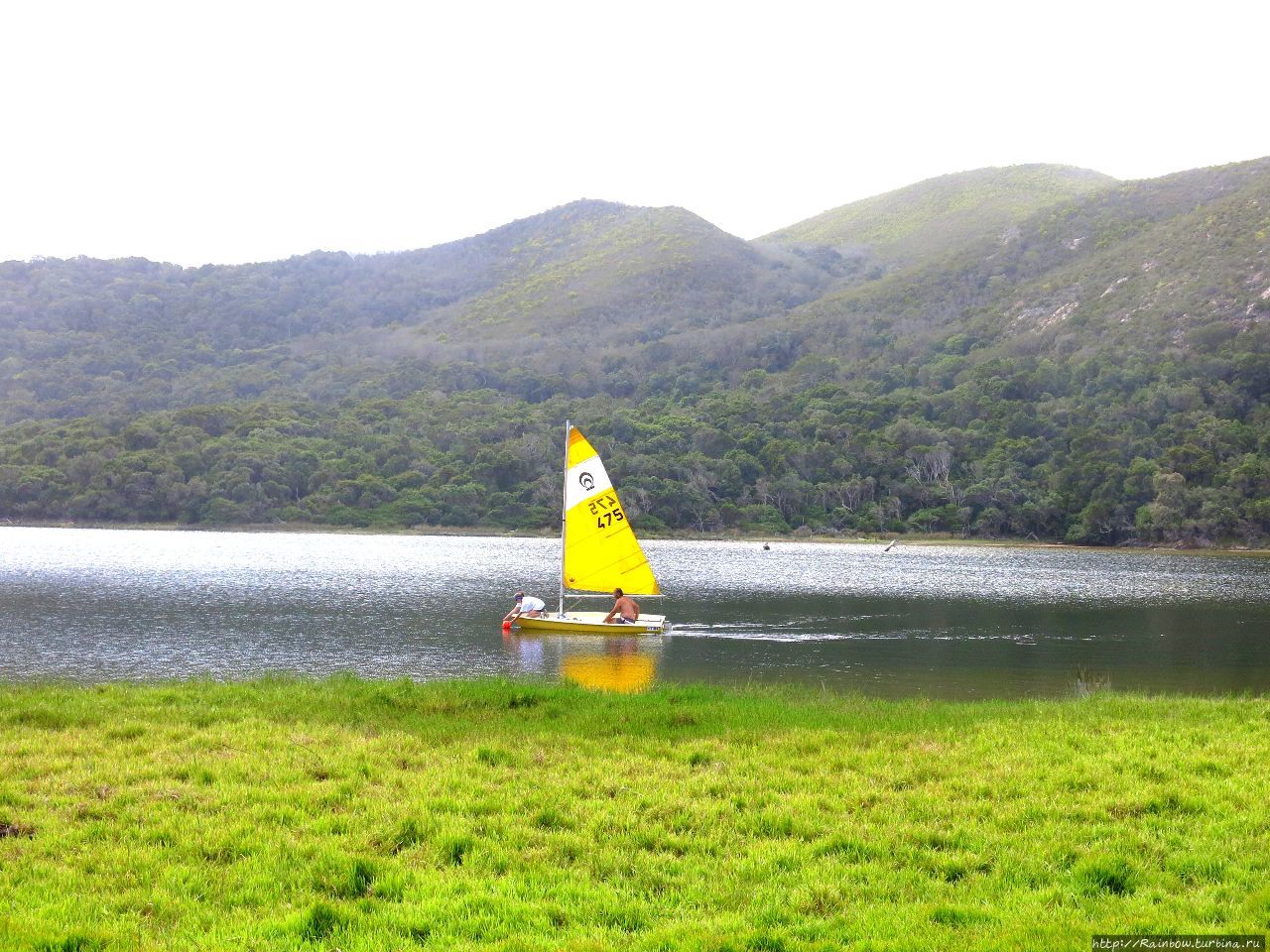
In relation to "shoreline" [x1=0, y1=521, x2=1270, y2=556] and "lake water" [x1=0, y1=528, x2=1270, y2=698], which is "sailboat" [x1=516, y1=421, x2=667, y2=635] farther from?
"shoreline" [x1=0, y1=521, x2=1270, y2=556]

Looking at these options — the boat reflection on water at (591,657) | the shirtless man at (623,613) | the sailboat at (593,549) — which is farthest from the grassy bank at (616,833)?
the sailboat at (593,549)

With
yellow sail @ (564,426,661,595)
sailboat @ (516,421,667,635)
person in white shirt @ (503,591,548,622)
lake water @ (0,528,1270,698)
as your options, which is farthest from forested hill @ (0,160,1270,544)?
person in white shirt @ (503,591,548,622)

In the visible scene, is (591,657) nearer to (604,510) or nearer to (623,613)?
(623,613)

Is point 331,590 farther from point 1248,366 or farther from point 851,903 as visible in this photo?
point 1248,366

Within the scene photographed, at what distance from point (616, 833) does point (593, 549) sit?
26.3 metres

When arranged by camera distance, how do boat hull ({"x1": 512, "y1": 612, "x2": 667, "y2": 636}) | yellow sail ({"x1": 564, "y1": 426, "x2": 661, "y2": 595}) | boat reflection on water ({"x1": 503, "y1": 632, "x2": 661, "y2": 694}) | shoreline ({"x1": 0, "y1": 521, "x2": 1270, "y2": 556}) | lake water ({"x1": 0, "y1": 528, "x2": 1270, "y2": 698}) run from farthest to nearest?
1. shoreline ({"x1": 0, "y1": 521, "x2": 1270, "y2": 556})
2. yellow sail ({"x1": 564, "y1": 426, "x2": 661, "y2": 595})
3. boat hull ({"x1": 512, "y1": 612, "x2": 667, "y2": 636})
4. lake water ({"x1": 0, "y1": 528, "x2": 1270, "y2": 698})
5. boat reflection on water ({"x1": 503, "y1": 632, "x2": 661, "y2": 694})

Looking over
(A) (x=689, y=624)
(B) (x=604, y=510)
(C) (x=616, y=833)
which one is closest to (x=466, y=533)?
(A) (x=689, y=624)

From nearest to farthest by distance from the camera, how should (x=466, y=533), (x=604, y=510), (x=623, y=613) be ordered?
1. (x=623, y=613)
2. (x=604, y=510)
3. (x=466, y=533)

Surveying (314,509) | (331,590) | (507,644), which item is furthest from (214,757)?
(314,509)

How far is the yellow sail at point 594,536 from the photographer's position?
33.7m

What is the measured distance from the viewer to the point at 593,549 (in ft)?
114

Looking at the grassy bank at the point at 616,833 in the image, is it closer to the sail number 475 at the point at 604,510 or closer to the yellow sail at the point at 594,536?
the yellow sail at the point at 594,536

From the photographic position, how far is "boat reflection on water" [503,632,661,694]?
80.0 feet

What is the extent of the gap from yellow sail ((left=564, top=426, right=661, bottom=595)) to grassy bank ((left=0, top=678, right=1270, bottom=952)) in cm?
2046
